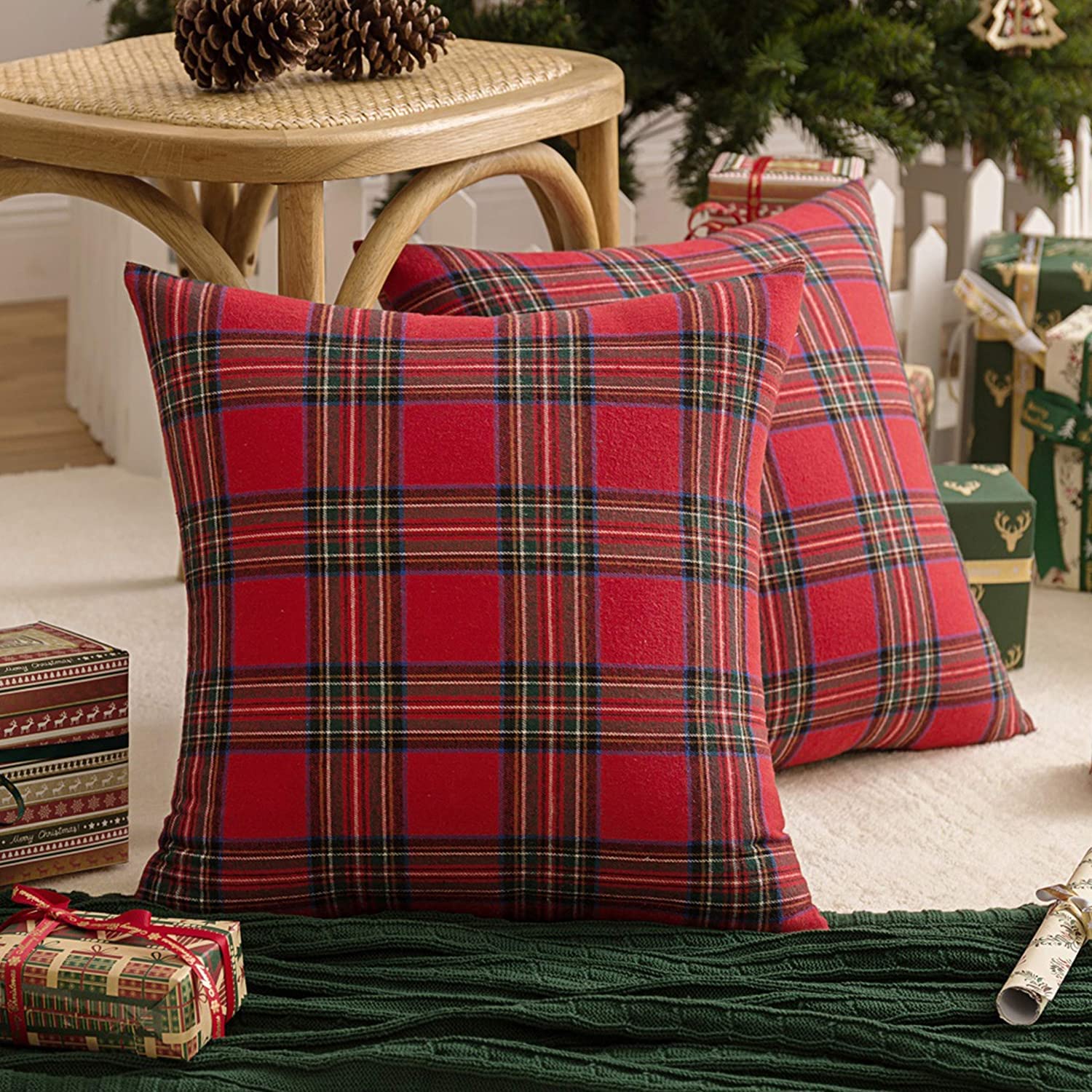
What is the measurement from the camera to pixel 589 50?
6.83ft

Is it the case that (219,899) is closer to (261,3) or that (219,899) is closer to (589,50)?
(261,3)

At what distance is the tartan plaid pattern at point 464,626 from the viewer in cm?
106

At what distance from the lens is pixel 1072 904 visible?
3.58 feet

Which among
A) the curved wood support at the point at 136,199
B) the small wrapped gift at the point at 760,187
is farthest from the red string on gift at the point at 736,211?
the curved wood support at the point at 136,199

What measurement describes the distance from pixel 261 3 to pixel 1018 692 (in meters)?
0.95

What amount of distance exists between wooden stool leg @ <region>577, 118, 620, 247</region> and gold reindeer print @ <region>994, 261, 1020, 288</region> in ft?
1.92

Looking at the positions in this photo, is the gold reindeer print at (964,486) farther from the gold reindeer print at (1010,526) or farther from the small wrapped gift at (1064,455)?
the small wrapped gift at (1064,455)

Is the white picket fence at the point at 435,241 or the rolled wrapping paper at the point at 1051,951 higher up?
the white picket fence at the point at 435,241

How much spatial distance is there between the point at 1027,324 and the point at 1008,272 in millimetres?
68

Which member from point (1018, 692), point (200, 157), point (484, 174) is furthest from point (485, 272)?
point (1018, 692)

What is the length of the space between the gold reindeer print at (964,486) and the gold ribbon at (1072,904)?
1.86 ft

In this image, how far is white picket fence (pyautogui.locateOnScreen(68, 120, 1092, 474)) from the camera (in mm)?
2092

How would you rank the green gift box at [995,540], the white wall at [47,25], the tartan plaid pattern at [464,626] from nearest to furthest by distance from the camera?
the tartan plaid pattern at [464,626]
the green gift box at [995,540]
the white wall at [47,25]

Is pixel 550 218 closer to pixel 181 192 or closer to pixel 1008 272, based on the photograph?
pixel 181 192
